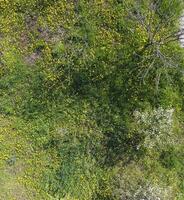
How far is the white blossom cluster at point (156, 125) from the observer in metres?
22.3

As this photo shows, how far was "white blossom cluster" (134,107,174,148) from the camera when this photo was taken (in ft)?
73.1

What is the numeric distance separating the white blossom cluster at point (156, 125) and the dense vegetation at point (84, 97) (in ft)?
1.76

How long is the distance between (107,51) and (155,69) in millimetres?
2344

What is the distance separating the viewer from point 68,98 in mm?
23656

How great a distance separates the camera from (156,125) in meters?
22.3

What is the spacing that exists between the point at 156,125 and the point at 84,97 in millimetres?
3662

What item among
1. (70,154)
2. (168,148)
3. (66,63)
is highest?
(66,63)

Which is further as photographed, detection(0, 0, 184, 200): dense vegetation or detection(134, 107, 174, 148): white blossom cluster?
detection(0, 0, 184, 200): dense vegetation

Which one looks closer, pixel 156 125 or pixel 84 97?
pixel 156 125

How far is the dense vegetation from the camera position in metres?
23.3

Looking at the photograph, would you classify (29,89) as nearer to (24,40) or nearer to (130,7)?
(24,40)

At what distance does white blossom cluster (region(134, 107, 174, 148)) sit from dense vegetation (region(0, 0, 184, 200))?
54 centimetres

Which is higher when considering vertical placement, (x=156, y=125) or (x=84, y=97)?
(x=156, y=125)

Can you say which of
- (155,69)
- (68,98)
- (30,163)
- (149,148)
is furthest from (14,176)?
(155,69)
